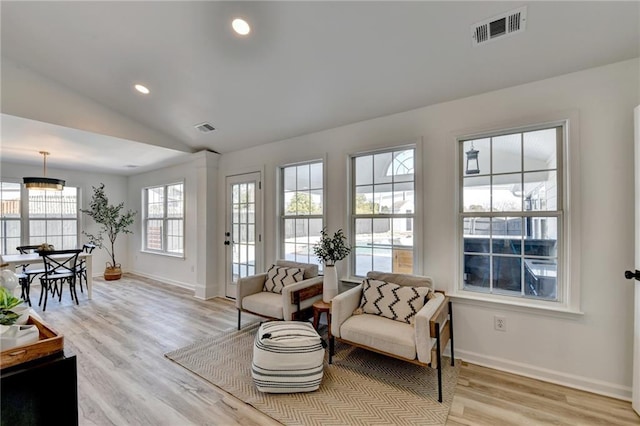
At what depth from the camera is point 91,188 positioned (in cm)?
630

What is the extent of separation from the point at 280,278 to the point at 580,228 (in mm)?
2856

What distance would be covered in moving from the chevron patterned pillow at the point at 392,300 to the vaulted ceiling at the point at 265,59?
71.8 inches

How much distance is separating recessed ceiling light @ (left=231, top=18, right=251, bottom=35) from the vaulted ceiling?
0.15 ft

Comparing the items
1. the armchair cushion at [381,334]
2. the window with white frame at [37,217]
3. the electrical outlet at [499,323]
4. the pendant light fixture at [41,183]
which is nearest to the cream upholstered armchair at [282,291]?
the armchair cushion at [381,334]

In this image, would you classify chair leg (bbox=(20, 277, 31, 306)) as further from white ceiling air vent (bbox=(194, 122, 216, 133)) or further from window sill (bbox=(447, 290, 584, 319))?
window sill (bbox=(447, 290, 584, 319))

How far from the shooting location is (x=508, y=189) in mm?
2596

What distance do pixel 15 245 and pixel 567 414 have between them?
8248 mm

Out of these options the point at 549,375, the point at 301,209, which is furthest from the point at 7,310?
the point at 549,375

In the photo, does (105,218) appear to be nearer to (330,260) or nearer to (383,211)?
(330,260)

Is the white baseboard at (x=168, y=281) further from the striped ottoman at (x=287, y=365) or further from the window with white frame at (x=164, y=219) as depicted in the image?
the striped ottoman at (x=287, y=365)

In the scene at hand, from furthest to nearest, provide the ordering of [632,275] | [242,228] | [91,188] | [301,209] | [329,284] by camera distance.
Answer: [91,188]
[242,228]
[301,209]
[329,284]
[632,275]

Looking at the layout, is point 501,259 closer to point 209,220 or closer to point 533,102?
point 533,102

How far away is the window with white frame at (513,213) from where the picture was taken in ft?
7.95

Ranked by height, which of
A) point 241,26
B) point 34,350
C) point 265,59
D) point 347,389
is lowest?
point 347,389
